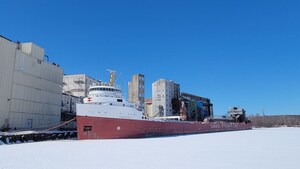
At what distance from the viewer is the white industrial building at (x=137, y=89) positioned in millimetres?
53188

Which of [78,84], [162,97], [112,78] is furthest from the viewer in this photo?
[78,84]

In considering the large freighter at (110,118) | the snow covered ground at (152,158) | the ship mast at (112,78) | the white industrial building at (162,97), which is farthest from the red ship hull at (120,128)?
the white industrial building at (162,97)

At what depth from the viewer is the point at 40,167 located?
30.4ft

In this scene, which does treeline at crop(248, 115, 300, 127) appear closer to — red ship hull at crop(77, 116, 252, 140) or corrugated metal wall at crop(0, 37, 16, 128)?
red ship hull at crop(77, 116, 252, 140)

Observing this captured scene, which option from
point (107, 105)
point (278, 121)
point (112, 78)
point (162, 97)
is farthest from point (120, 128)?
Result: point (278, 121)

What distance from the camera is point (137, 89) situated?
5322 centimetres

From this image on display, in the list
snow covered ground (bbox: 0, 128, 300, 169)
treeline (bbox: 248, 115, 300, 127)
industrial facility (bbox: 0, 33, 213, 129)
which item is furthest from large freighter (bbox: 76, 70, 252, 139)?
treeline (bbox: 248, 115, 300, 127)

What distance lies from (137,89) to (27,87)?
2480 cm

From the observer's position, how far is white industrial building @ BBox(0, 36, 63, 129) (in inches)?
1129

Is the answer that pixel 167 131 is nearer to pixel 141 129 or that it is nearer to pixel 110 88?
pixel 141 129

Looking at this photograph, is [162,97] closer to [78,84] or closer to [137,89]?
[137,89]

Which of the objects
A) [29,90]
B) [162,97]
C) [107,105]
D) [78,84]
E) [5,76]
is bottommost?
[107,105]

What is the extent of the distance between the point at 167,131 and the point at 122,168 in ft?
93.6

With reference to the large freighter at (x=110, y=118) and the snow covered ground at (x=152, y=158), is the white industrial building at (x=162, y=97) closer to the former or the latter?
the large freighter at (x=110, y=118)
